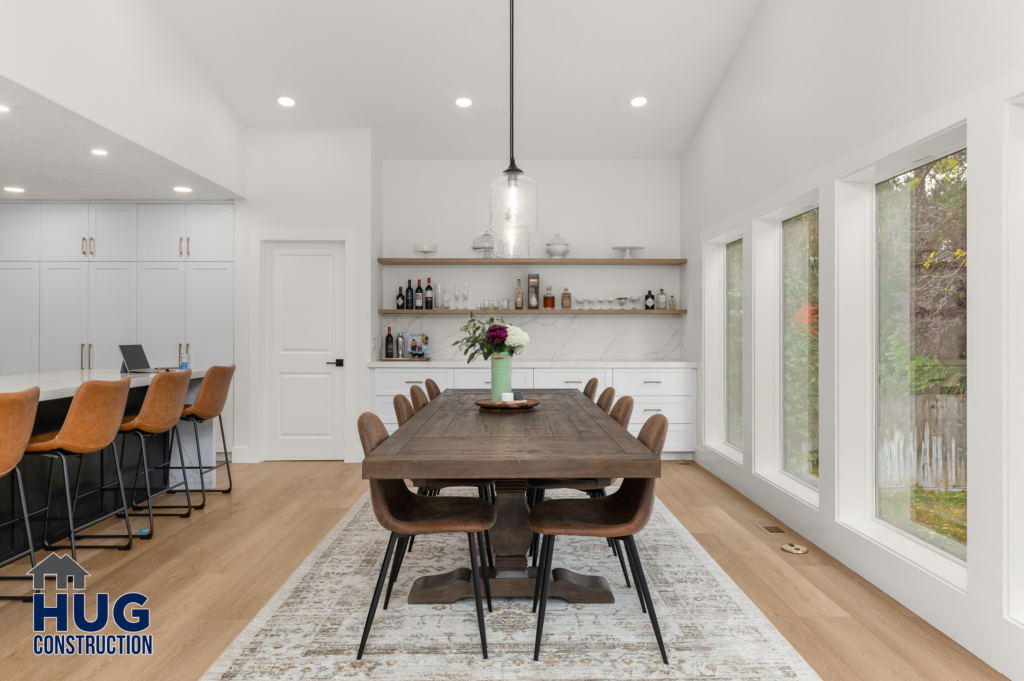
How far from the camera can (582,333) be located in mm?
5840

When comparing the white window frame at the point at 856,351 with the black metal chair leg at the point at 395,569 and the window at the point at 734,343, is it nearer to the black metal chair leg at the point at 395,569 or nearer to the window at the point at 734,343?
the window at the point at 734,343

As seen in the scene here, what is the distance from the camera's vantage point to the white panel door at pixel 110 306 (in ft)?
17.1

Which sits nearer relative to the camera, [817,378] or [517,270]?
[817,378]

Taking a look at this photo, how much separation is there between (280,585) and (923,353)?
9.91ft

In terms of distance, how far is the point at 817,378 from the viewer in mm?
3428

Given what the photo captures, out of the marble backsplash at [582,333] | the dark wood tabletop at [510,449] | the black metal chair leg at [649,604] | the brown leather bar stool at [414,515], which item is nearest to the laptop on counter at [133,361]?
the marble backsplash at [582,333]

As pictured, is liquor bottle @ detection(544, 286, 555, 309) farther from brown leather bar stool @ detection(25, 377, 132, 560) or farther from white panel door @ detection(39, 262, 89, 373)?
white panel door @ detection(39, 262, 89, 373)

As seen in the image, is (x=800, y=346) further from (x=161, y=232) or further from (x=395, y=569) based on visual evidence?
(x=161, y=232)

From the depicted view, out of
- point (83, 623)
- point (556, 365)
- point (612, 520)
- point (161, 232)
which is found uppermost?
point (161, 232)

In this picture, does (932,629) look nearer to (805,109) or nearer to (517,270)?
(805,109)

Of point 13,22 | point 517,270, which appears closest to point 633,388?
point 517,270

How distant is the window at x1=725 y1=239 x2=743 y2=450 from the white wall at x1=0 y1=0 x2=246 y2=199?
13.7 feet

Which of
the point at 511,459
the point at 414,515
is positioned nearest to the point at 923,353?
the point at 511,459

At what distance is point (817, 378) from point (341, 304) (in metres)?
3.89
